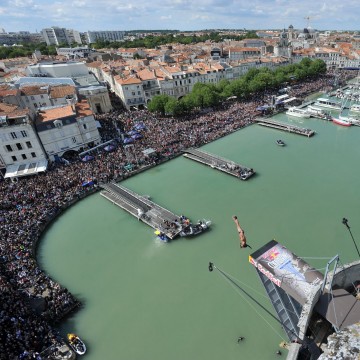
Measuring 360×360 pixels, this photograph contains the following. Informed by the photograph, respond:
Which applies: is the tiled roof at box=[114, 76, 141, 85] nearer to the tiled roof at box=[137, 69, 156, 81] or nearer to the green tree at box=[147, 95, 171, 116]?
the tiled roof at box=[137, 69, 156, 81]

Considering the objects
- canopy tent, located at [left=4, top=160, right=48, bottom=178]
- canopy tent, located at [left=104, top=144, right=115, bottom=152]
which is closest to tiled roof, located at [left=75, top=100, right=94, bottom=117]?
canopy tent, located at [left=104, top=144, right=115, bottom=152]

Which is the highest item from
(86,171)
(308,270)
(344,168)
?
(308,270)

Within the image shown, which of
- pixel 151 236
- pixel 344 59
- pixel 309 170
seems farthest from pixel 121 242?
pixel 344 59

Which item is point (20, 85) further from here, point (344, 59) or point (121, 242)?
point (344, 59)

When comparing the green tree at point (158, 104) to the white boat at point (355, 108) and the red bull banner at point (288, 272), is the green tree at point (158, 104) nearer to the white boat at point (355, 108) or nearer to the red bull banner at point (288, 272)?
the white boat at point (355, 108)

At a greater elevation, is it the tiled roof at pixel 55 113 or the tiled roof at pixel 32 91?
the tiled roof at pixel 32 91

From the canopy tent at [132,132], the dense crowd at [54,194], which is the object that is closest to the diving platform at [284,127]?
the dense crowd at [54,194]

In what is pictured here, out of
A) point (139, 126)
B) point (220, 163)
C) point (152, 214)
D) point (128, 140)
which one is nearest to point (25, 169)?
point (128, 140)
